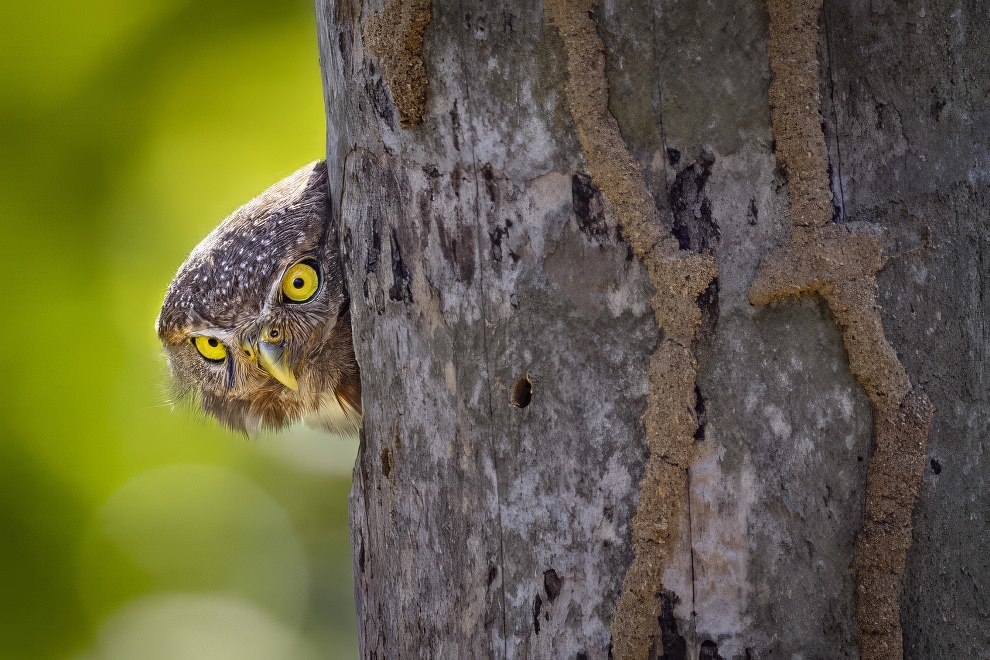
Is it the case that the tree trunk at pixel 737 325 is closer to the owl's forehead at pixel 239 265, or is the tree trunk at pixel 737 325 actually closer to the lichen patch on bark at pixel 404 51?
the lichen patch on bark at pixel 404 51

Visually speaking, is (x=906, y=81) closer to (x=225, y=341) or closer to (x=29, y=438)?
(x=225, y=341)

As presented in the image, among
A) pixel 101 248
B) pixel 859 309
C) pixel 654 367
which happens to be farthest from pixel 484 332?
pixel 101 248

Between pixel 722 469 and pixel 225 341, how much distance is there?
66.2 inches

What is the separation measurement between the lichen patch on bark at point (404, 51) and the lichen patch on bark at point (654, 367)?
0.78 feet

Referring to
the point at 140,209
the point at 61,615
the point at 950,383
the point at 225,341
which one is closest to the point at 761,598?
the point at 950,383

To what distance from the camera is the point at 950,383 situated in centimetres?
110

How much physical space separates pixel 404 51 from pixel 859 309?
0.78 m

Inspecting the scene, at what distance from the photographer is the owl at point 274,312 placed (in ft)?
6.96

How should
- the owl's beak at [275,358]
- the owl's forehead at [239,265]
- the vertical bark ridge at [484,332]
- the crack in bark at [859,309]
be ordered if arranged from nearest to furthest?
the crack in bark at [859,309] → the vertical bark ridge at [484,332] → the owl's forehead at [239,265] → the owl's beak at [275,358]

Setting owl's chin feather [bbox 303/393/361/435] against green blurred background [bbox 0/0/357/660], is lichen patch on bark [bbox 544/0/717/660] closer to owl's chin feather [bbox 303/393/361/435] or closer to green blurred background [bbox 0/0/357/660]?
owl's chin feather [bbox 303/393/361/435]

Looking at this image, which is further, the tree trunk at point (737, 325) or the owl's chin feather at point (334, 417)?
the owl's chin feather at point (334, 417)

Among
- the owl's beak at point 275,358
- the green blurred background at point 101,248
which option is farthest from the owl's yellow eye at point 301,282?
the green blurred background at point 101,248

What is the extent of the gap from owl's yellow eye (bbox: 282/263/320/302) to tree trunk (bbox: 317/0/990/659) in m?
1.08

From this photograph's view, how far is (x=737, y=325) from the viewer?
3.57 feet
